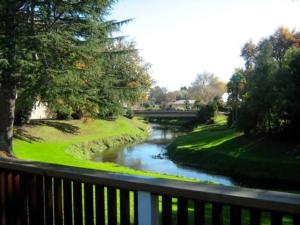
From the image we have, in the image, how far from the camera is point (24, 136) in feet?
107

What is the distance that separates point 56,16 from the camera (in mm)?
17531

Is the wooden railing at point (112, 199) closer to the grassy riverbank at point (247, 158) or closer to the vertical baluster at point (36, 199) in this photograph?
the vertical baluster at point (36, 199)

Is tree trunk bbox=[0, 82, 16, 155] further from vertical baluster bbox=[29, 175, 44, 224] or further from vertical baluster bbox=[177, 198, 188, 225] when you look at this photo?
vertical baluster bbox=[177, 198, 188, 225]

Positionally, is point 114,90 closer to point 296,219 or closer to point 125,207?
point 125,207

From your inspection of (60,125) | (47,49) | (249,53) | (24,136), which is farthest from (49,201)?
(249,53)

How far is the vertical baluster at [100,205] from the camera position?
337 centimetres

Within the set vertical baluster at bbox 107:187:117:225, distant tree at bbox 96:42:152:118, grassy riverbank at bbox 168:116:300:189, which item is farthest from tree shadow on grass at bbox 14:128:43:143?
vertical baluster at bbox 107:187:117:225

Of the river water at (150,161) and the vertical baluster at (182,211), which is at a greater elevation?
the vertical baluster at (182,211)

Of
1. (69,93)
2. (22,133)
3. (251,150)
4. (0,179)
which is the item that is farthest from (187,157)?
(0,179)

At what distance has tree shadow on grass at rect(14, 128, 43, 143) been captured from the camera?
3177cm

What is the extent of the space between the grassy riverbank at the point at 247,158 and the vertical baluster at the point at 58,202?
74.1 ft

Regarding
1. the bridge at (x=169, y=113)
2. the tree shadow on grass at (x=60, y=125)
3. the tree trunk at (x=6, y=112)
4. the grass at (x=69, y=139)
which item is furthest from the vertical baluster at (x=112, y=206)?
the bridge at (x=169, y=113)

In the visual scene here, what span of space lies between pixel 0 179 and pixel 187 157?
30792 mm

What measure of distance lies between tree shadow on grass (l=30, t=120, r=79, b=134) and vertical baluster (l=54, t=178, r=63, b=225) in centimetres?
3366
